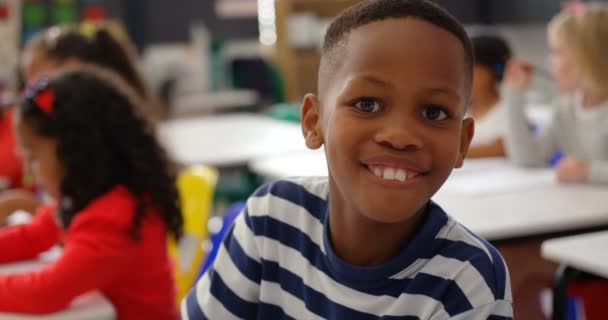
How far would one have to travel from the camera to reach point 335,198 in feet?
3.34

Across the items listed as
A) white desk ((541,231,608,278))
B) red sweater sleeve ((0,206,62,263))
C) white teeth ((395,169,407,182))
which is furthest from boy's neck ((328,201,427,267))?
red sweater sleeve ((0,206,62,263))

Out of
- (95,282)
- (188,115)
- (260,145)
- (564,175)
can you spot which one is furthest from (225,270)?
(188,115)

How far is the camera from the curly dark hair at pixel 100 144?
1.70 meters

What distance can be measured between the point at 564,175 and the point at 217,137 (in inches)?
69.5

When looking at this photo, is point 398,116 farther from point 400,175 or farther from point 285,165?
point 285,165

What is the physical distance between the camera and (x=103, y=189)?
1.71m

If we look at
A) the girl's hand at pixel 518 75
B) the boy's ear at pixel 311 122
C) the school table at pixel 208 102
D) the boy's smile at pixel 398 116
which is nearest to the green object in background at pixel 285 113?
the school table at pixel 208 102

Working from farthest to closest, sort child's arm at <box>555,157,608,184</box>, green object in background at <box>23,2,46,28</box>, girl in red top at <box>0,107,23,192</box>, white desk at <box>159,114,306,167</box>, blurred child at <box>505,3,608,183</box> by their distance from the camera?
green object in background at <box>23,2,46,28</box>
girl in red top at <box>0,107,23,192</box>
white desk at <box>159,114,306,167</box>
blurred child at <box>505,3,608,183</box>
child's arm at <box>555,157,608,184</box>

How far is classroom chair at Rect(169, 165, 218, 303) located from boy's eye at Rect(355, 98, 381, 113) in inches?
49.4

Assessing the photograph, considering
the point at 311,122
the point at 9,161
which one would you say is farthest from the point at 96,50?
the point at 311,122

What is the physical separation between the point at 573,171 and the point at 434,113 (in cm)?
153

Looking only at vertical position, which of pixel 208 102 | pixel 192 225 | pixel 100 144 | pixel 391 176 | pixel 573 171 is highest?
pixel 391 176

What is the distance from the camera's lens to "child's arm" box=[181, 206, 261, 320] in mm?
1117

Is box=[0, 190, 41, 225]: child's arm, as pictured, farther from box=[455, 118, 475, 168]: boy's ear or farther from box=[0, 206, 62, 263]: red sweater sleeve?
box=[455, 118, 475, 168]: boy's ear
